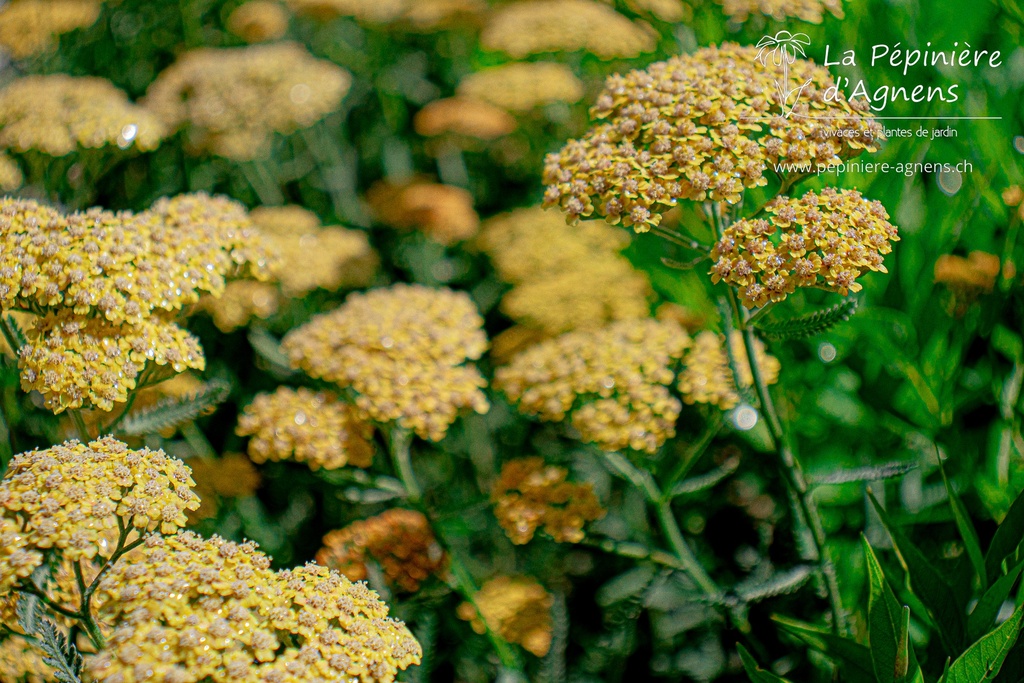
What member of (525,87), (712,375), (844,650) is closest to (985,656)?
(844,650)

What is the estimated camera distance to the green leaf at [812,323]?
1092mm

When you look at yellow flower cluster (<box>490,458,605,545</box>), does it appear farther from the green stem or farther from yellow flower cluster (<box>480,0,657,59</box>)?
yellow flower cluster (<box>480,0,657,59</box>)

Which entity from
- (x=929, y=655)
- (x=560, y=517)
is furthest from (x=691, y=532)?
(x=929, y=655)

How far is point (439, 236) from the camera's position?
255cm

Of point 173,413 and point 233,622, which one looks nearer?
point 233,622

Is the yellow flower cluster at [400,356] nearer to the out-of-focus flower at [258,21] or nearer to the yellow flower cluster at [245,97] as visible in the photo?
the yellow flower cluster at [245,97]

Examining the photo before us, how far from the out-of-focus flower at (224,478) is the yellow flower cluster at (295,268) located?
38 cm

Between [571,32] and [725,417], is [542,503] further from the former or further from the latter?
[571,32]

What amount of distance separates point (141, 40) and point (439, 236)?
1.82m

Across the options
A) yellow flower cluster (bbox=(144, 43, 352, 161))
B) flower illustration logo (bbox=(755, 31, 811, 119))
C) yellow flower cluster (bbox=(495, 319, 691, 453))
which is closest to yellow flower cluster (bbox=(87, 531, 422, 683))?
yellow flower cluster (bbox=(495, 319, 691, 453))

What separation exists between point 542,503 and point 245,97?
5.86 ft

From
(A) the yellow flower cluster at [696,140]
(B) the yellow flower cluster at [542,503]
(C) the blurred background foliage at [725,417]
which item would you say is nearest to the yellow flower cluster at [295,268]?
(C) the blurred background foliage at [725,417]

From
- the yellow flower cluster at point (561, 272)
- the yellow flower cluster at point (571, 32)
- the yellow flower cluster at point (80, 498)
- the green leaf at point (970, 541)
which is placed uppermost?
the yellow flower cluster at point (571, 32)

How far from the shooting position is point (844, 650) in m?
1.17
